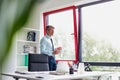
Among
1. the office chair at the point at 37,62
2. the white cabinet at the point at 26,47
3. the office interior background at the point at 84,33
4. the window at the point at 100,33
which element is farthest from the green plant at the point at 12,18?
the white cabinet at the point at 26,47

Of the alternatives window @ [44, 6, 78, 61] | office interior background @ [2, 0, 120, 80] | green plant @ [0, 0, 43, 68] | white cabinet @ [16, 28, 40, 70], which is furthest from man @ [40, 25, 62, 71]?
green plant @ [0, 0, 43, 68]

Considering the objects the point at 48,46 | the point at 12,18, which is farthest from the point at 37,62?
the point at 12,18

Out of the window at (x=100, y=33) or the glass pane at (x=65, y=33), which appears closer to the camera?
the window at (x=100, y=33)

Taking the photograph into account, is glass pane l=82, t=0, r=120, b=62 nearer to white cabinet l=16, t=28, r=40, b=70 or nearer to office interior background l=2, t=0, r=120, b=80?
office interior background l=2, t=0, r=120, b=80

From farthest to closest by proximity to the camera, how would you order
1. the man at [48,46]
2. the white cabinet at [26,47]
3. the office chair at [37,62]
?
the white cabinet at [26,47]
the man at [48,46]
the office chair at [37,62]

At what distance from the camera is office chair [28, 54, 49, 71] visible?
130 inches

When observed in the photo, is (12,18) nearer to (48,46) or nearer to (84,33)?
(48,46)

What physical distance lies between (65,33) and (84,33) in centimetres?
54

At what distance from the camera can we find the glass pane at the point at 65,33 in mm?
5090

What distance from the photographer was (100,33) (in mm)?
4602

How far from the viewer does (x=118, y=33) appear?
429 cm

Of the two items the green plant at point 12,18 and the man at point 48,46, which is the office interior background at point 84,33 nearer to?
the man at point 48,46

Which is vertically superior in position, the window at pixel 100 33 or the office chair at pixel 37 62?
the window at pixel 100 33

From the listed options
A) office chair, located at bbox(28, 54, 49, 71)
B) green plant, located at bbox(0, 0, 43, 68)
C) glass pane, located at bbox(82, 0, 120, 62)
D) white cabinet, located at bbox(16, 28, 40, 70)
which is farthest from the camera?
white cabinet, located at bbox(16, 28, 40, 70)
